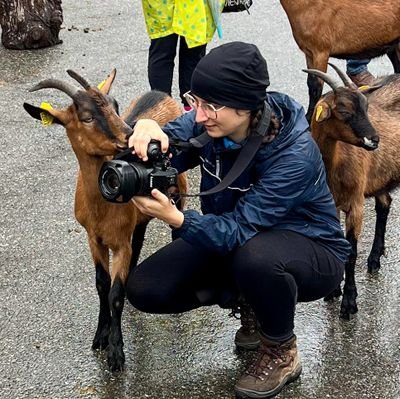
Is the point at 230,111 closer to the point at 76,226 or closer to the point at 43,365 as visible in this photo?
the point at 43,365

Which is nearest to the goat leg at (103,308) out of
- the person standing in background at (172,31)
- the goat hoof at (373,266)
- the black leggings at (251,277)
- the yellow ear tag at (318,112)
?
the black leggings at (251,277)

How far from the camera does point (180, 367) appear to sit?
12.9 feet

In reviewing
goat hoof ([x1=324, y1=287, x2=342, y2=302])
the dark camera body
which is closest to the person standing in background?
goat hoof ([x1=324, y1=287, x2=342, y2=302])

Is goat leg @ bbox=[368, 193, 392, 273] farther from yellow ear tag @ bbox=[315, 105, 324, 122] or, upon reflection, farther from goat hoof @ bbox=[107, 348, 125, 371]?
goat hoof @ bbox=[107, 348, 125, 371]

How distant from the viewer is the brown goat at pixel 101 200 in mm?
3713

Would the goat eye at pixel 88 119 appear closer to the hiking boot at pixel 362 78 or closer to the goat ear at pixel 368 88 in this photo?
the goat ear at pixel 368 88

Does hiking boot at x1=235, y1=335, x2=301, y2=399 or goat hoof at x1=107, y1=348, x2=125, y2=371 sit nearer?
hiking boot at x1=235, y1=335, x2=301, y2=399

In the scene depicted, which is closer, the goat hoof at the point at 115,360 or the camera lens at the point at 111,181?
the camera lens at the point at 111,181

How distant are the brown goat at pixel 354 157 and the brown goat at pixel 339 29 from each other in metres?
1.92

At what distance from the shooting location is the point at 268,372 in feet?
12.1

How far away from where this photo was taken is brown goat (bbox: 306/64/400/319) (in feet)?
14.1

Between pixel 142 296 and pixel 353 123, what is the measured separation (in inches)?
56.1

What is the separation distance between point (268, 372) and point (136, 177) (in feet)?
3.62

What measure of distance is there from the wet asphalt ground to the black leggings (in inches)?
13.6
